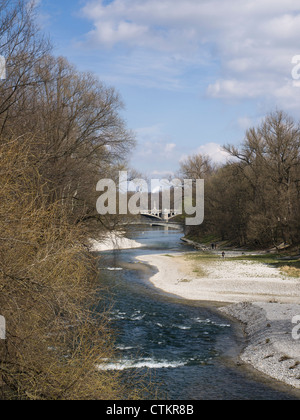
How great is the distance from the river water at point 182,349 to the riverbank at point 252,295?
0.81m

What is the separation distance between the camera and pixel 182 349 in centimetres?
1692

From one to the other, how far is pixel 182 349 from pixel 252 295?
36.8 feet

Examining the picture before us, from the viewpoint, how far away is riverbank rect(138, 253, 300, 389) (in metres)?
15.7

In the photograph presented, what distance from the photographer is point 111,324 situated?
19562mm

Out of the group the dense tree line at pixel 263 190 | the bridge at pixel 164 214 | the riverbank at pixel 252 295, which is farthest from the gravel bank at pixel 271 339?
the bridge at pixel 164 214

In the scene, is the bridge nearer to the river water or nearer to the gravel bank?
the river water

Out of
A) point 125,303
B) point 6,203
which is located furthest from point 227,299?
point 6,203

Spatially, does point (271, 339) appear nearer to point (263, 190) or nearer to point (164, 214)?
point (263, 190)

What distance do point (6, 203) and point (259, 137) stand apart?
45179mm

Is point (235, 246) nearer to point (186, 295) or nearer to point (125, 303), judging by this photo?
point (186, 295)

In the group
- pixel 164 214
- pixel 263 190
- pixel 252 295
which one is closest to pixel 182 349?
pixel 252 295

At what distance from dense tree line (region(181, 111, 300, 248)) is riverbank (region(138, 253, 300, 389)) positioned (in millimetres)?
7630

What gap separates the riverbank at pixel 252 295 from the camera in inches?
619

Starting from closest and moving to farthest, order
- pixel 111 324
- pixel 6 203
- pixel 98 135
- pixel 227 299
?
pixel 6 203 < pixel 111 324 < pixel 227 299 < pixel 98 135
